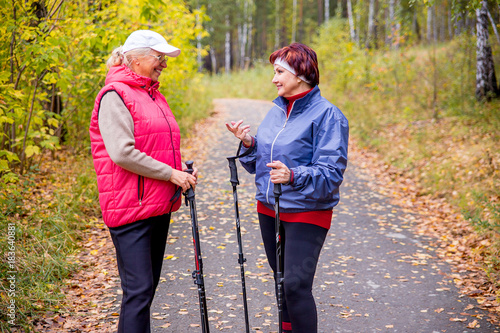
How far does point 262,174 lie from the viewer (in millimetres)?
2893

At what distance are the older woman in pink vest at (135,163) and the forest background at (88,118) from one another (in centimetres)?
154

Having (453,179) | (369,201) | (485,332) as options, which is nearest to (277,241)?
(485,332)

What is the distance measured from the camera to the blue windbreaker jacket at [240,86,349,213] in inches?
101

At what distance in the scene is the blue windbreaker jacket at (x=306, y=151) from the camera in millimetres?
2576

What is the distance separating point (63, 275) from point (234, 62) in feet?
151

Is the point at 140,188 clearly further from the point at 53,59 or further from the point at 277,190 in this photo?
the point at 53,59

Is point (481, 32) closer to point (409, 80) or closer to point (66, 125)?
point (409, 80)

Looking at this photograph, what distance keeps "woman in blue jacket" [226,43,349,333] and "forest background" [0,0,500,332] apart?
2363mm

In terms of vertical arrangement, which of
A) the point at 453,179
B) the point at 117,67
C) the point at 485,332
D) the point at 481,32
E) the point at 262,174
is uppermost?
the point at 481,32

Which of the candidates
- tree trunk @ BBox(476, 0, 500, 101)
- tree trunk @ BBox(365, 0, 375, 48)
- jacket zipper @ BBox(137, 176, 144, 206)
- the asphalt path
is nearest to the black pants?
jacket zipper @ BBox(137, 176, 144, 206)

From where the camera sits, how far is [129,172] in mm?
2555

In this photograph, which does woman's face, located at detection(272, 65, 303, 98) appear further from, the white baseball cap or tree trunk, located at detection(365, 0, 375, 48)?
tree trunk, located at detection(365, 0, 375, 48)

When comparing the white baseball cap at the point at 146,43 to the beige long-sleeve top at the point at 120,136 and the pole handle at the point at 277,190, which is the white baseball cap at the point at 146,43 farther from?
the pole handle at the point at 277,190

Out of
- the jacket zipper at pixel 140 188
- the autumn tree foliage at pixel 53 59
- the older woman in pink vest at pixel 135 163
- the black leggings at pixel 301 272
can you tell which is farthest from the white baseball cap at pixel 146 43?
the autumn tree foliage at pixel 53 59
